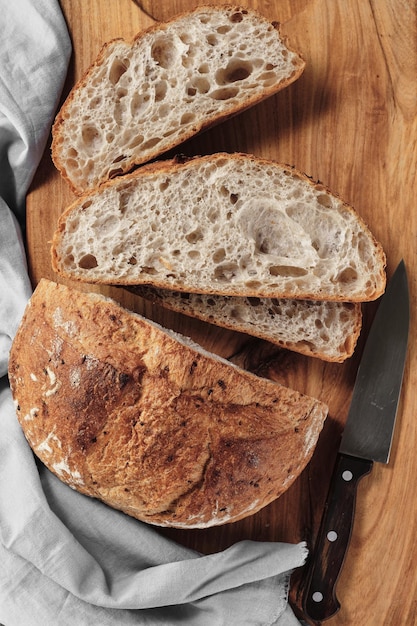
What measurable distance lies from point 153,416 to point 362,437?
37.3 inches

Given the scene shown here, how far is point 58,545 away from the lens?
2.77m

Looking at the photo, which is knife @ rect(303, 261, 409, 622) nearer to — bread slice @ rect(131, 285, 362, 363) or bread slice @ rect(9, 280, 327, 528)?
bread slice @ rect(131, 285, 362, 363)

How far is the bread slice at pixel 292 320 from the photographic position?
9.30 ft

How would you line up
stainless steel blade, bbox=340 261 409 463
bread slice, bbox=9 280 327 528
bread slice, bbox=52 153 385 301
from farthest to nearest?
stainless steel blade, bbox=340 261 409 463 < bread slice, bbox=52 153 385 301 < bread slice, bbox=9 280 327 528

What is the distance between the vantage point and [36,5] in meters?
3.03

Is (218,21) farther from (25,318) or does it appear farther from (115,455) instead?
(115,455)

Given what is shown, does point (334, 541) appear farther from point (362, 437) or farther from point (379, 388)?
point (379, 388)

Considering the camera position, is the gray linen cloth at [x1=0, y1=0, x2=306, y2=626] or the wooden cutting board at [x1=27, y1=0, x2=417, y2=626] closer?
the gray linen cloth at [x1=0, y1=0, x2=306, y2=626]

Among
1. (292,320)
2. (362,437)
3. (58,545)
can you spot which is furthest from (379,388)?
(58,545)

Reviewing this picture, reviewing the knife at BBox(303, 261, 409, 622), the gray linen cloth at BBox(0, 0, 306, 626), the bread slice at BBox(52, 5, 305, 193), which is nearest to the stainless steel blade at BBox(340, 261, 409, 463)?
the knife at BBox(303, 261, 409, 622)

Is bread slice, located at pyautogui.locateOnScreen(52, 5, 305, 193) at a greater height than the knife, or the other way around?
bread slice, located at pyautogui.locateOnScreen(52, 5, 305, 193)

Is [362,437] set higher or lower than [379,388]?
lower

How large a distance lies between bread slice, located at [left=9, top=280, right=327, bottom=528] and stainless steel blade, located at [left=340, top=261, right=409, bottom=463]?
285 millimetres

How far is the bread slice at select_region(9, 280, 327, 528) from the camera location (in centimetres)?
251
